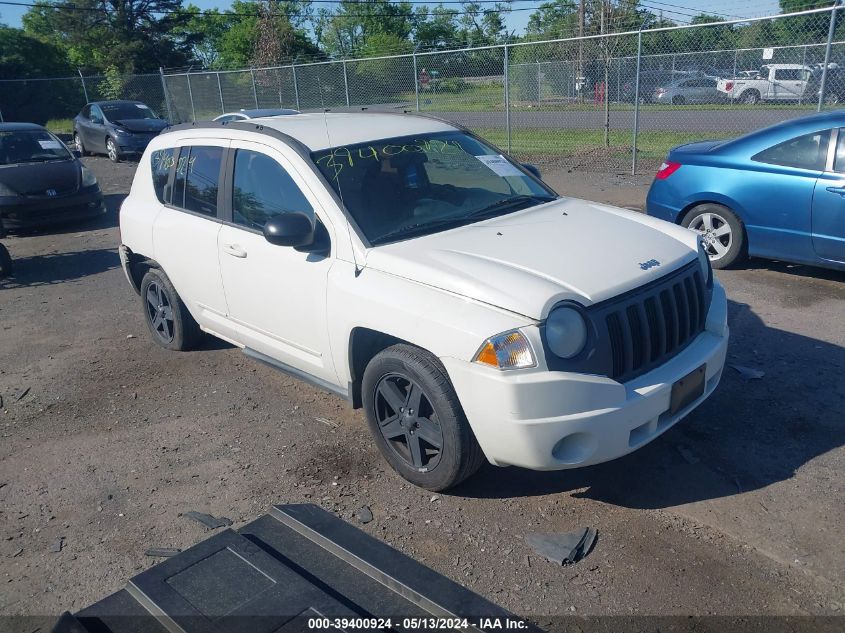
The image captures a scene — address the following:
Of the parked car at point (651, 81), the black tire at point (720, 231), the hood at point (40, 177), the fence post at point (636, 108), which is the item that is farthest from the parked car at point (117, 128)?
the black tire at point (720, 231)

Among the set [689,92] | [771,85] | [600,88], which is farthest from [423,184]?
[600,88]

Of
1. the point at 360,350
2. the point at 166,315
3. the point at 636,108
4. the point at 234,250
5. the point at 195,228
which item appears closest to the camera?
the point at 360,350

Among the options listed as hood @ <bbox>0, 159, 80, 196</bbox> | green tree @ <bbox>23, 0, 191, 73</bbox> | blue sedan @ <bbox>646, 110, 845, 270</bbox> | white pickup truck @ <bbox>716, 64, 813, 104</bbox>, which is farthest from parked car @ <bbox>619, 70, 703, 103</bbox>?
green tree @ <bbox>23, 0, 191, 73</bbox>

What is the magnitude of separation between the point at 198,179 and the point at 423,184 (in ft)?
5.73

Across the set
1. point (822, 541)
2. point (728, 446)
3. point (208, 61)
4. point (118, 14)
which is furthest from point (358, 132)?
point (208, 61)

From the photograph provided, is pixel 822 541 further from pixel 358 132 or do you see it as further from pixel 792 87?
pixel 792 87

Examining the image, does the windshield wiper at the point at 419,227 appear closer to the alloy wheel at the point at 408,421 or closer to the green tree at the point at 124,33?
the alloy wheel at the point at 408,421

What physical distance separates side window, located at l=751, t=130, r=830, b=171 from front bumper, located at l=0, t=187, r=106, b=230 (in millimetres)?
9428

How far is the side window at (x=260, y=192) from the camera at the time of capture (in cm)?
446

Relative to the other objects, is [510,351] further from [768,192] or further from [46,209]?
[46,209]

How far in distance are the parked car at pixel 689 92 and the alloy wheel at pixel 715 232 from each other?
9.38 meters

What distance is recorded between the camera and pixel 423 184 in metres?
4.65

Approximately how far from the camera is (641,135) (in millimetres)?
17328

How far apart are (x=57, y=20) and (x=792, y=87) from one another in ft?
165
